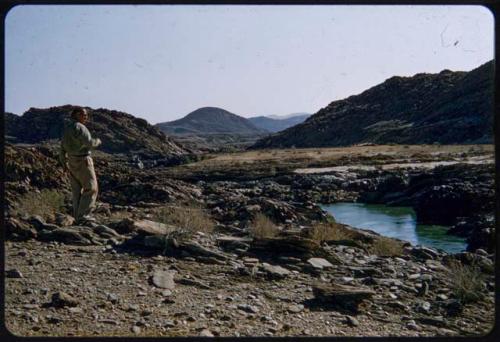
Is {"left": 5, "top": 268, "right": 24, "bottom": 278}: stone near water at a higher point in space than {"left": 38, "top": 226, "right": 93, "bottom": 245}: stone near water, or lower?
lower

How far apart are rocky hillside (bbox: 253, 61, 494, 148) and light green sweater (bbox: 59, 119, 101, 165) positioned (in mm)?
30947

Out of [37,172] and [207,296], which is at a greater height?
[37,172]

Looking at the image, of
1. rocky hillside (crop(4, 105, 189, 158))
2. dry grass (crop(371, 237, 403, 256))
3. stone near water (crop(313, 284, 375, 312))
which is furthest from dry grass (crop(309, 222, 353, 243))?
rocky hillside (crop(4, 105, 189, 158))

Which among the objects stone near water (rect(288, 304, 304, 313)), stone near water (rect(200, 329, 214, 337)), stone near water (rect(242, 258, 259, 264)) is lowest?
stone near water (rect(288, 304, 304, 313))

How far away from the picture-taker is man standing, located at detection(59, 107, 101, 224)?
20.2ft

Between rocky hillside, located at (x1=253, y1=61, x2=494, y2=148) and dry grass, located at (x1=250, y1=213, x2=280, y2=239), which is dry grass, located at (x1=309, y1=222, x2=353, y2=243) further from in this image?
rocky hillside, located at (x1=253, y1=61, x2=494, y2=148)

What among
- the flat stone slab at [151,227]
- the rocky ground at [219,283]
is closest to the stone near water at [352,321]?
the rocky ground at [219,283]

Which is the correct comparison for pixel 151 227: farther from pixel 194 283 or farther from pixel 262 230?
pixel 194 283

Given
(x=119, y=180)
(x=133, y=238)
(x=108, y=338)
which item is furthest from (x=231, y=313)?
(x=119, y=180)

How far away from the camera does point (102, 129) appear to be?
28.5 m

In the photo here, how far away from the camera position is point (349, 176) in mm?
21422

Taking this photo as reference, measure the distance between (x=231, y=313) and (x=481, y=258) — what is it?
376cm

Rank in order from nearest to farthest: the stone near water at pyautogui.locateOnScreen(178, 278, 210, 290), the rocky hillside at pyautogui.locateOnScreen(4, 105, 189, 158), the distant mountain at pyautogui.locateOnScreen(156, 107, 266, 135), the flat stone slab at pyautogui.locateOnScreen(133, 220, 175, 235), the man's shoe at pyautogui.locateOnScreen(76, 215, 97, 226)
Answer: the stone near water at pyautogui.locateOnScreen(178, 278, 210, 290) < the flat stone slab at pyautogui.locateOnScreen(133, 220, 175, 235) < the man's shoe at pyautogui.locateOnScreen(76, 215, 97, 226) < the rocky hillside at pyautogui.locateOnScreen(4, 105, 189, 158) < the distant mountain at pyautogui.locateOnScreen(156, 107, 266, 135)

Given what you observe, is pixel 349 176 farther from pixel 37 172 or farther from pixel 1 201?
pixel 1 201
